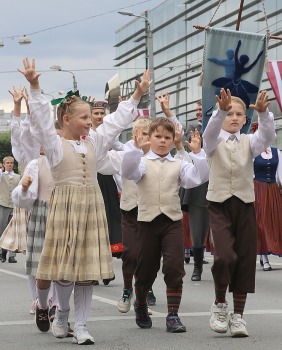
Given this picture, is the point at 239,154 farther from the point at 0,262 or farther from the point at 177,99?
the point at 177,99

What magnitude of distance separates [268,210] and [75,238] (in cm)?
714

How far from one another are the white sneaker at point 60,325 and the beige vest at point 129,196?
2187 mm

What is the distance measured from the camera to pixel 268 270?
1443 centimetres

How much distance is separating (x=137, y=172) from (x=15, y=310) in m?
2.19

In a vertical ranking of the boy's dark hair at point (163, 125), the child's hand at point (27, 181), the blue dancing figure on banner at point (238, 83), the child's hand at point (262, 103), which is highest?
the blue dancing figure on banner at point (238, 83)

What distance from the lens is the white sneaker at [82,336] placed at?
7500 mm

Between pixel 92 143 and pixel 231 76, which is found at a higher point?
pixel 231 76

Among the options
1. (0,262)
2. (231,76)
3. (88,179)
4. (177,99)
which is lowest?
(0,262)

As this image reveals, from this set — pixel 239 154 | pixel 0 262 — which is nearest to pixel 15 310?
pixel 239 154

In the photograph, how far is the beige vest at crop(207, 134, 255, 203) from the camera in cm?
810

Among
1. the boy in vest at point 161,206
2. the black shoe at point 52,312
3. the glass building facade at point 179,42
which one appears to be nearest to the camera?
the boy in vest at point 161,206

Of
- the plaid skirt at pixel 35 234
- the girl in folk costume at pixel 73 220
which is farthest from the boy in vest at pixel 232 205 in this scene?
the plaid skirt at pixel 35 234

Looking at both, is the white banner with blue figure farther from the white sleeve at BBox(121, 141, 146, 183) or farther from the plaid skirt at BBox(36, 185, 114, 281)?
the plaid skirt at BBox(36, 185, 114, 281)

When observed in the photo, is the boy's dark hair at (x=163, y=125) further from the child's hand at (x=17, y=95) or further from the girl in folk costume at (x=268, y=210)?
the girl in folk costume at (x=268, y=210)
